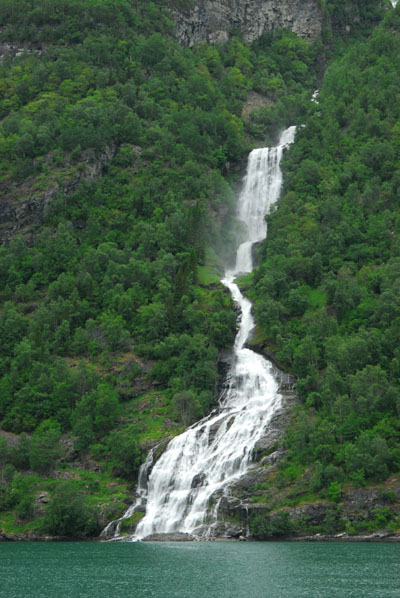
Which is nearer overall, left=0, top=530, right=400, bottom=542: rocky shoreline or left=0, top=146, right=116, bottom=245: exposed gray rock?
left=0, top=530, right=400, bottom=542: rocky shoreline

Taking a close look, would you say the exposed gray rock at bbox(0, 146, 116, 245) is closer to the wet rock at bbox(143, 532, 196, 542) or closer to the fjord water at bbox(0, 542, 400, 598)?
the wet rock at bbox(143, 532, 196, 542)

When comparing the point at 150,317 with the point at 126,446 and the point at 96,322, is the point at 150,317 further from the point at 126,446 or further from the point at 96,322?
the point at 126,446

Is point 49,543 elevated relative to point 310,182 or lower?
lower

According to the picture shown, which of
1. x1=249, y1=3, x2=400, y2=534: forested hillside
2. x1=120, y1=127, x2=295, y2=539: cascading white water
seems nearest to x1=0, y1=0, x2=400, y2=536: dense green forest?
x1=249, y1=3, x2=400, y2=534: forested hillside

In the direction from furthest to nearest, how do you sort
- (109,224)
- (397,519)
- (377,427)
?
(109,224), (377,427), (397,519)

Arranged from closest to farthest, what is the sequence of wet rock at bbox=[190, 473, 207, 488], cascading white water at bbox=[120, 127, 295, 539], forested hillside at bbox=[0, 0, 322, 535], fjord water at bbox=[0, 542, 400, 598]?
fjord water at bbox=[0, 542, 400, 598] < cascading white water at bbox=[120, 127, 295, 539] < wet rock at bbox=[190, 473, 207, 488] < forested hillside at bbox=[0, 0, 322, 535]

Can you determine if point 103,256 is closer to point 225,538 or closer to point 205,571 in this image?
point 225,538

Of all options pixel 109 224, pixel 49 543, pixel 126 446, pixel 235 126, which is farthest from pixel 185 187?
pixel 49 543
